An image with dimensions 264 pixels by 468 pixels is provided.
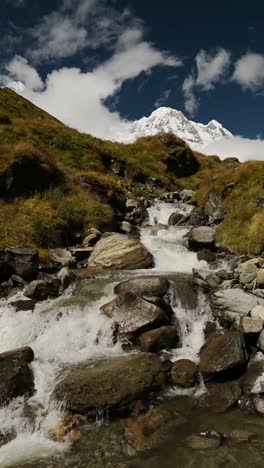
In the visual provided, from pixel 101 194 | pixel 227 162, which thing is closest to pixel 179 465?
pixel 101 194

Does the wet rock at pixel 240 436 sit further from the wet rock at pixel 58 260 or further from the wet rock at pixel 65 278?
the wet rock at pixel 58 260

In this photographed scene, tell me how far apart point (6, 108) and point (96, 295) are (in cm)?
3935

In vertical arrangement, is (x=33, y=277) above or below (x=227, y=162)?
below

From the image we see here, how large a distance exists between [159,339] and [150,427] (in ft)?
13.1

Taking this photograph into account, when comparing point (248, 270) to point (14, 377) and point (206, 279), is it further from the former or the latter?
point (14, 377)

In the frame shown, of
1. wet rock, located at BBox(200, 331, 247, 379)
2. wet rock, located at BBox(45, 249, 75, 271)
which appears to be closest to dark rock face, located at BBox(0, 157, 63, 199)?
wet rock, located at BBox(45, 249, 75, 271)

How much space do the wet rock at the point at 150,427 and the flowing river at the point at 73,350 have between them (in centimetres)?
32

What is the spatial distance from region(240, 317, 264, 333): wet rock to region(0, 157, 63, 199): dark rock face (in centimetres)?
1806

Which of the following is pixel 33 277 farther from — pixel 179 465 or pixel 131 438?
pixel 179 465

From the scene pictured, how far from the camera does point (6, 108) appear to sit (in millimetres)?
48281

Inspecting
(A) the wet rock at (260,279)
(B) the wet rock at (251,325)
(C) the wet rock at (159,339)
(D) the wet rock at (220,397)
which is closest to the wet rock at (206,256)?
(A) the wet rock at (260,279)

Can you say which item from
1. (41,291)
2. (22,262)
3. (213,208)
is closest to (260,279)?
(41,291)

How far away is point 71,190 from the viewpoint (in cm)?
3009

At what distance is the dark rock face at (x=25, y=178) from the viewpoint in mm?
25672
